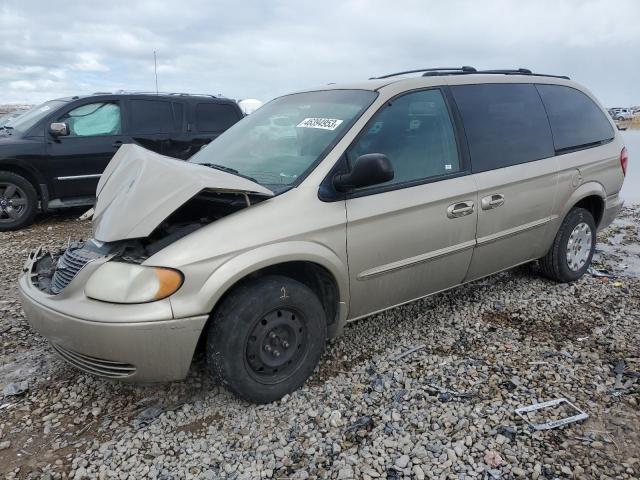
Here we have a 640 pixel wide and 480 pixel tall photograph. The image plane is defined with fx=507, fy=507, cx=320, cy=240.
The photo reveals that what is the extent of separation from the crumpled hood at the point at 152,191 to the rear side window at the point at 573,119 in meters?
2.77

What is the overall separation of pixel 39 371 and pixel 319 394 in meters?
1.82

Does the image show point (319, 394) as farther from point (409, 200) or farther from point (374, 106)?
point (374, 106)

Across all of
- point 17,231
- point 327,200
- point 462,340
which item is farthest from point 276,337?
point 17,231

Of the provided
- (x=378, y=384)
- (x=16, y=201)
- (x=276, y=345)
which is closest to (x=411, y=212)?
(x=378, y=384)

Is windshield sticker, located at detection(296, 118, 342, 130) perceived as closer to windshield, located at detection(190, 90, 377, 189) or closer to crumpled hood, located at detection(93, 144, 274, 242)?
windshield, located at detection(190, 90, 377, 189)

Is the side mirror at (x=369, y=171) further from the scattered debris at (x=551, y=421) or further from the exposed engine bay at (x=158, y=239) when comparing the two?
the scattered debris at (x=551, y=421)

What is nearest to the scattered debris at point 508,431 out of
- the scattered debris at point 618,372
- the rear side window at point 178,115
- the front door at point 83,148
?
the scattered debris at point 618,372

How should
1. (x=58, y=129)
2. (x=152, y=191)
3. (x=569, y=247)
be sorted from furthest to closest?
(x=58, y=129) → (x=569, y=247) → (x=152, y=191)

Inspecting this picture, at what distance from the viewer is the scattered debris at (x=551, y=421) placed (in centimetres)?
262

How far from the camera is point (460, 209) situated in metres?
3.44

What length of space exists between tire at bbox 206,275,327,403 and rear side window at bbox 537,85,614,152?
8.90 feet

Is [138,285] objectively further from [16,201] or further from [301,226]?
[16,201]

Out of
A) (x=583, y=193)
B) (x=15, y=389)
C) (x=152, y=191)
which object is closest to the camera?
(x=152, y=191)

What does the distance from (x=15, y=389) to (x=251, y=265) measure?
5.64 ft
